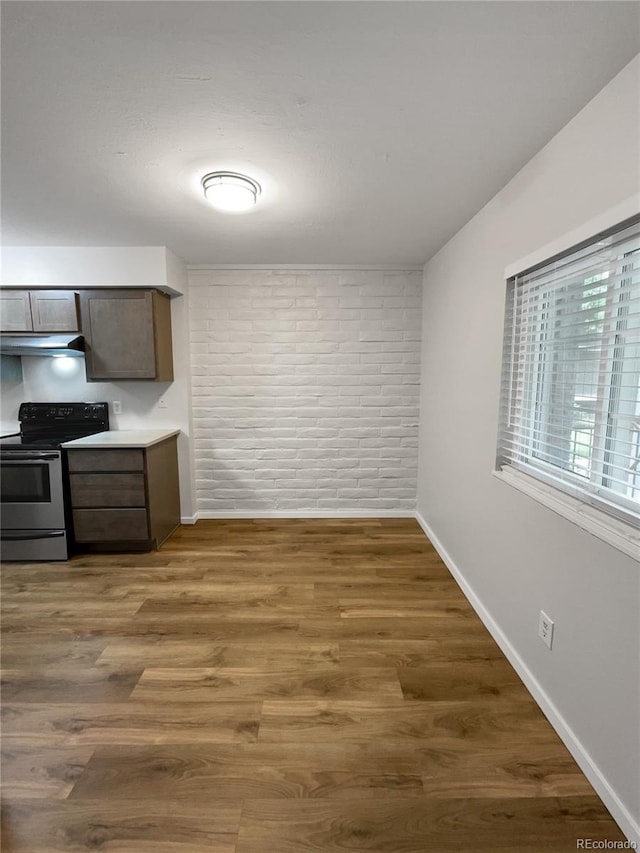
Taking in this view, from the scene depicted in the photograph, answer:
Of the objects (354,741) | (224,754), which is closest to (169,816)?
(224,754)

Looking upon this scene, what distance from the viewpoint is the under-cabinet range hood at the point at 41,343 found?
268 cm

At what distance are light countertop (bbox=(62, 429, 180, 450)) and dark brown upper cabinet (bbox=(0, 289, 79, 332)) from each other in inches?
35.2

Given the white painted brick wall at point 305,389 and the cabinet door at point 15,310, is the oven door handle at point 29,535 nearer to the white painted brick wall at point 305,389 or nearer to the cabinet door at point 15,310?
the white painted brick wall at point 305,389

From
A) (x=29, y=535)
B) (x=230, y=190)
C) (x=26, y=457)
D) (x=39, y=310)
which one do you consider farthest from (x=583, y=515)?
(x=39, y=310)

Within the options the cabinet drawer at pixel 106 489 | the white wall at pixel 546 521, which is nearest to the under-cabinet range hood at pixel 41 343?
the cabinet drawer at pixel 106 489

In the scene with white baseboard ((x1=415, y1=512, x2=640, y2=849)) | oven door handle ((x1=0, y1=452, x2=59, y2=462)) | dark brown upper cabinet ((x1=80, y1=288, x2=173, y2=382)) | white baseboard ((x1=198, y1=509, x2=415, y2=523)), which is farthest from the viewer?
white baseboard ((x1=198, y1=509, x2=415, y2=523))

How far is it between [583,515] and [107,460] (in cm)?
294

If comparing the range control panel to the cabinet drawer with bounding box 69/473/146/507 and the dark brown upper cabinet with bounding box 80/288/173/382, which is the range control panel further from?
the cabinet drawer with bounding box 69/473/146/507

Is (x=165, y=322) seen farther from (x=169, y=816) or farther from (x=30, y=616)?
(x=169, y=816)

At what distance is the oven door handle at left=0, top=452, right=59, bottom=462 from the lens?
247 centimetres

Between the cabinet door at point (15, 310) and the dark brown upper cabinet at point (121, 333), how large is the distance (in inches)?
15.7

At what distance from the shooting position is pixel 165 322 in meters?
3.03

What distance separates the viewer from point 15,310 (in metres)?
2.70

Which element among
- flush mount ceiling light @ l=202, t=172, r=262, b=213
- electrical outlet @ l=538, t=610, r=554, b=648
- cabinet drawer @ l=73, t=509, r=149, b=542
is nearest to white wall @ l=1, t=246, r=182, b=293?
flush mount ceiling light @ l=202, t=172, r=262, b=213
